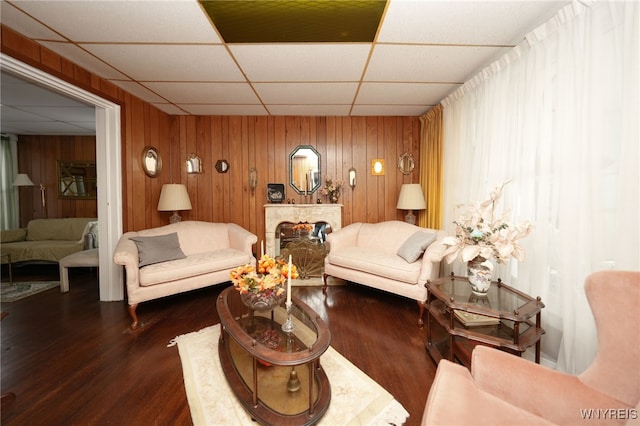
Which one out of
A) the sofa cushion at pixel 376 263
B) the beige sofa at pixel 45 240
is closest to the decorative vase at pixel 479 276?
the sofa cushion at pixel 376 263

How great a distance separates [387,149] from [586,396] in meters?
3.42

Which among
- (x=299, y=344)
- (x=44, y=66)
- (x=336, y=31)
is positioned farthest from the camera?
(x=44, y=66)

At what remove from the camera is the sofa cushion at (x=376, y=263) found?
238cm

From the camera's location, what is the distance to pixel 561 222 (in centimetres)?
157

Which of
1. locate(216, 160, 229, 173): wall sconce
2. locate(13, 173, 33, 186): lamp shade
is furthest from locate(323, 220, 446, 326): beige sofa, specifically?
locate(13, 173, 33, 186): lamp shade

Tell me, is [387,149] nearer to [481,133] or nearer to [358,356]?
[481,133]

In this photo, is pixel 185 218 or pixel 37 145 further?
pixel 37 145

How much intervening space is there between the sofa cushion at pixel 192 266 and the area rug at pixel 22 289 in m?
1.89

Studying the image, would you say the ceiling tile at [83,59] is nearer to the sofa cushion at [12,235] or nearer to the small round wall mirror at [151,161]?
the small round wall mirror at [151,161]

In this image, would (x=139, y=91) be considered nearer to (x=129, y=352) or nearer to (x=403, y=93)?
(x=129, y=352)

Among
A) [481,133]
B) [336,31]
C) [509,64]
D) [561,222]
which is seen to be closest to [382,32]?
[336,31]

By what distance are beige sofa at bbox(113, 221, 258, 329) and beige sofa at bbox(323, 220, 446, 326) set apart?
1.16 meters

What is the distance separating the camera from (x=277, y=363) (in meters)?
1.14

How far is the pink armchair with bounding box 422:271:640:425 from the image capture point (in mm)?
833
